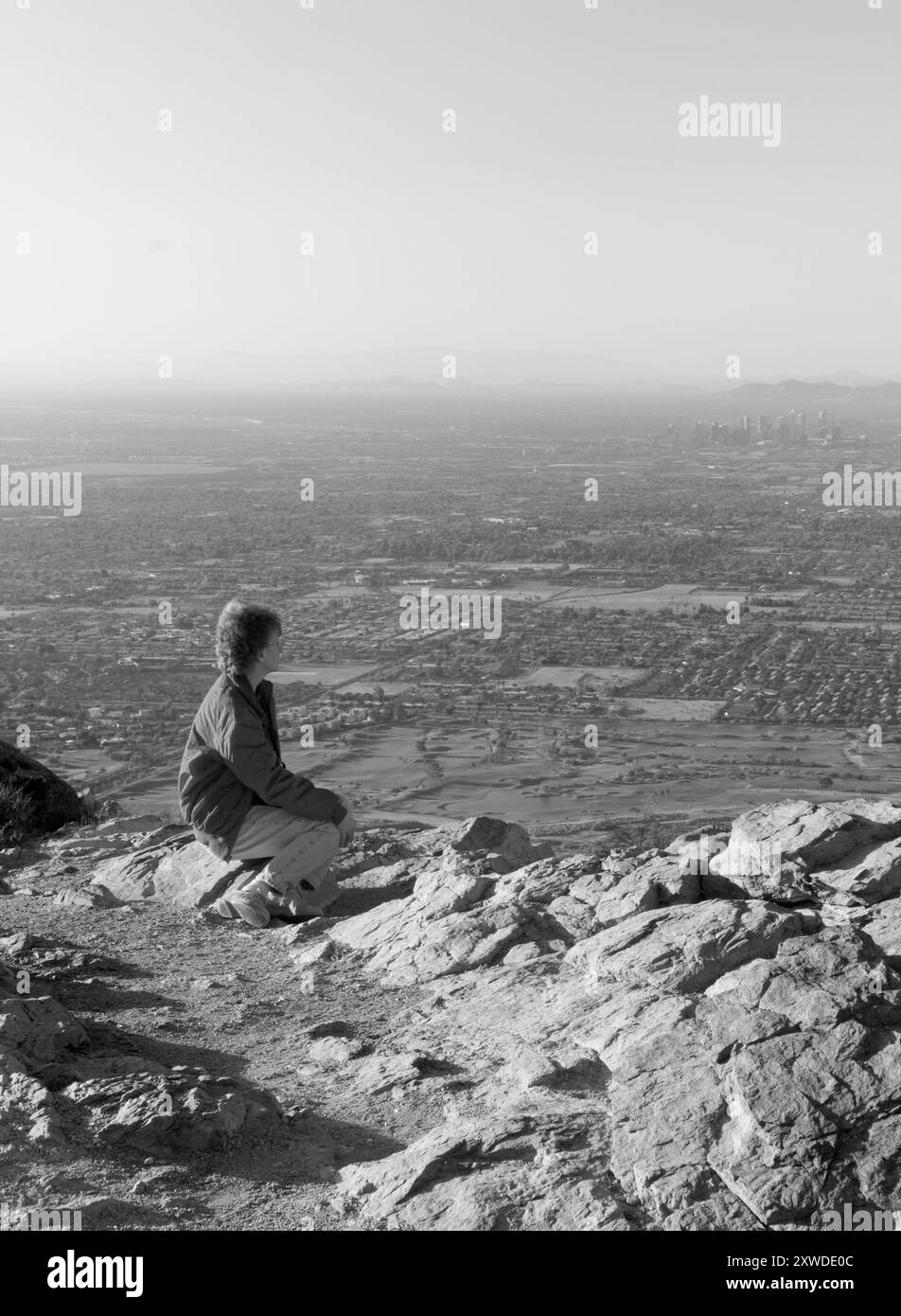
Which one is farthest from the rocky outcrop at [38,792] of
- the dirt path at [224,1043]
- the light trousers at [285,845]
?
the light trousers at [285,845]

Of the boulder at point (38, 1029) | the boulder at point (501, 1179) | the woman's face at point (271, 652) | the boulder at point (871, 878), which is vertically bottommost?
the boulder at point (501, 1179)

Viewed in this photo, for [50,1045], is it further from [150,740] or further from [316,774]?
[150,740]

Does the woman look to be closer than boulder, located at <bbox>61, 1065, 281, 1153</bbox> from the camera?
No

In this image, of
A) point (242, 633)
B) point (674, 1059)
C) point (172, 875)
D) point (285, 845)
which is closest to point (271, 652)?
point (242, 633)

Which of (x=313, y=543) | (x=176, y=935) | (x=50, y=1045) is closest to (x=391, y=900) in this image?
(x=176, y=935)

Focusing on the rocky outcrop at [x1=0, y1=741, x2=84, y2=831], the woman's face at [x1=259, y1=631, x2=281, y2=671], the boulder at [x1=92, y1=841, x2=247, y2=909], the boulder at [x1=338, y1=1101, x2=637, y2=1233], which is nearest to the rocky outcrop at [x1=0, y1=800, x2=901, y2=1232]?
the boulder at [x1=338, y1=1101, x2=637, y2=1233]

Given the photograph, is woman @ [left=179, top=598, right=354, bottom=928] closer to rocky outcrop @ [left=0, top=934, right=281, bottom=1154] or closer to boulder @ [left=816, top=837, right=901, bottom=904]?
rocky outcrop @ [left=0, top=934, right=281, bottom=1154]

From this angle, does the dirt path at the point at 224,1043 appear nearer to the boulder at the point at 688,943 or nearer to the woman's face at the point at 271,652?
the boulder at the point at 688,943
